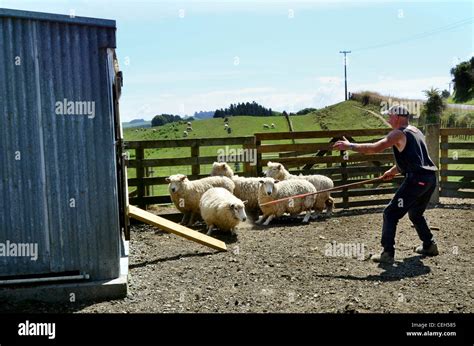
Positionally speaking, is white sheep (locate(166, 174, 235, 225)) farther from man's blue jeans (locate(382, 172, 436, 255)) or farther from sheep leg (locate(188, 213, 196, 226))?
man's blue jeans (locate(382, 172, 436, 255))

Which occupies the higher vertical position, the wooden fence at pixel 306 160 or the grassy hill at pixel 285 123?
the grassy hill at pixel 285 123

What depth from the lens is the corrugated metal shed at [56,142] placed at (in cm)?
584

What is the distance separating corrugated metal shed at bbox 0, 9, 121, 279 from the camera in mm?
5840

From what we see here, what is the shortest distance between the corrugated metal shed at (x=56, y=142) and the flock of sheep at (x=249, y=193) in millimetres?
3466

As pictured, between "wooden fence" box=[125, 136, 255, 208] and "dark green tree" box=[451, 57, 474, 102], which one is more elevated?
"dark green tree" box=[451, 57, 474, 102]

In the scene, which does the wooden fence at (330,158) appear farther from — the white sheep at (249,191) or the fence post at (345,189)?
the white sheep at (249,191)

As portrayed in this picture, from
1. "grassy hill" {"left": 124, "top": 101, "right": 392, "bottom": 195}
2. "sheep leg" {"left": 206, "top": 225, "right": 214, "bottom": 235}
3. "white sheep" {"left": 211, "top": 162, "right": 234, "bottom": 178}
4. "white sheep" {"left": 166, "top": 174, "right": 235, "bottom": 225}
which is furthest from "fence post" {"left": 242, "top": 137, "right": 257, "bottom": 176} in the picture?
"grassy hill" {"left": 124, "top": 101, "right": 392, "bottom": 195}

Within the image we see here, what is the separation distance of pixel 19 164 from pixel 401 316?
4545mm

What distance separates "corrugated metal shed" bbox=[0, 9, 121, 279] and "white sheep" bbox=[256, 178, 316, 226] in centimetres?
478

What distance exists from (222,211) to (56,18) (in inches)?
178

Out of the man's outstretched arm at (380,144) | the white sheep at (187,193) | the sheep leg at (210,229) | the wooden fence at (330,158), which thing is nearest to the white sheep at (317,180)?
the wooden fence at (330,158)

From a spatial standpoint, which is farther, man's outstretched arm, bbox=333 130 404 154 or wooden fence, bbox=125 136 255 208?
wooden fence, bbox=125 136 255 208

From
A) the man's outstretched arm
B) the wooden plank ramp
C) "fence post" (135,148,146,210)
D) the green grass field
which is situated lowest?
the wooden plank ramp

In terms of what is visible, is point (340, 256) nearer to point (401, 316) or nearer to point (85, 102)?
point (401, 316)
